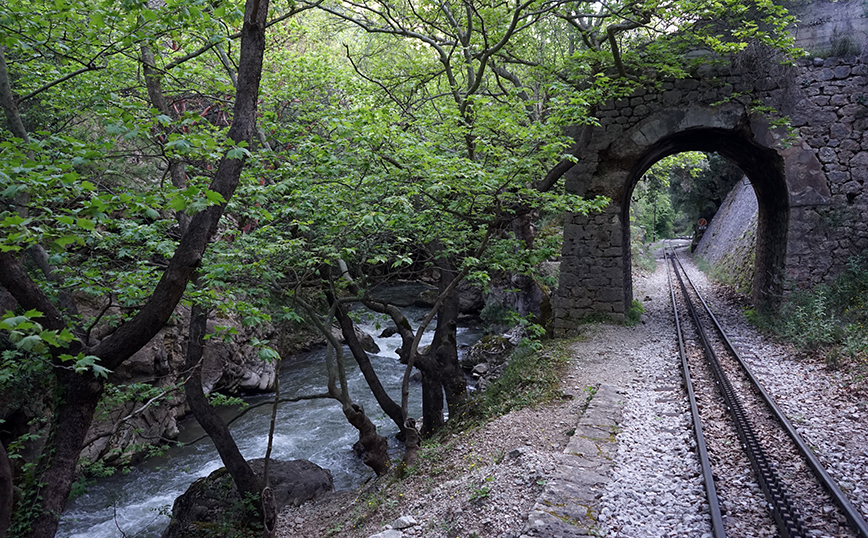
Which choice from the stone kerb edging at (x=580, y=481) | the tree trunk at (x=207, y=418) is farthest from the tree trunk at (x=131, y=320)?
the stone kerb edging at (x=580, y=481)

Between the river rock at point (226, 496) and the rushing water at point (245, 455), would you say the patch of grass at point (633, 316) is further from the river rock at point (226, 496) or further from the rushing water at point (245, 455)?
the river rock at point (226, 496)

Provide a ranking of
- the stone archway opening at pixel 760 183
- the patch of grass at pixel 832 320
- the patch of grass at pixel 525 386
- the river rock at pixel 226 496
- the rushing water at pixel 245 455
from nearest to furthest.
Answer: the river rock at pixel 226 496
the patch of grass at pixel 525 386
the patch of grass at pixel 832 320
the rushing water at pixel 245 455
the stone archway opening at pixel 760 183

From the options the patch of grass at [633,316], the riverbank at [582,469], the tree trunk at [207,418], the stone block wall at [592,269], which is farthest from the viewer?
the patch of grass at [633,316]

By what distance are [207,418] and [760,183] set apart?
13.9 meters

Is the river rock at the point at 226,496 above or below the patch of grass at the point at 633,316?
below

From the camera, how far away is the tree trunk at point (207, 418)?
6805 mm

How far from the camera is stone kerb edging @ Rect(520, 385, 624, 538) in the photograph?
3891mm

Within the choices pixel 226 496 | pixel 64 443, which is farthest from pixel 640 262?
pixel 64 443

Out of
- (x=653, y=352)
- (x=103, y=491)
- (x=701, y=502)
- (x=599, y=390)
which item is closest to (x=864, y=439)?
(x=701, y=502)

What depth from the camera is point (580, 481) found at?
4.59 m

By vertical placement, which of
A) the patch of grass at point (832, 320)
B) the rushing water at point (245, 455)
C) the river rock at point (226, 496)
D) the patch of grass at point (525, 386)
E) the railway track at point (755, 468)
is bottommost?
the rushing water at point (245, 455)

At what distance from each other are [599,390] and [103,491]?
8.94 meters

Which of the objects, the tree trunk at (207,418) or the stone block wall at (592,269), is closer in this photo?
the tree trunk at (207,418)

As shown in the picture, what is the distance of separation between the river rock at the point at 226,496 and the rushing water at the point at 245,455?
0.52m
